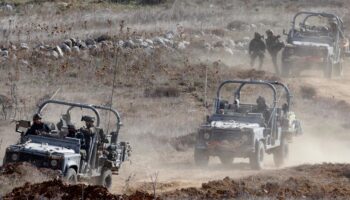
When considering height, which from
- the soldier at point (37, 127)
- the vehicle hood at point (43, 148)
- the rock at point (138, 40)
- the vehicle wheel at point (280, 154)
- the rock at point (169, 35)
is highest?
the rock at point (169, 35)

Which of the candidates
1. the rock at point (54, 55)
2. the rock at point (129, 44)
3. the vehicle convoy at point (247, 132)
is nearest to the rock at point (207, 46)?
the rock at point (129, 44)

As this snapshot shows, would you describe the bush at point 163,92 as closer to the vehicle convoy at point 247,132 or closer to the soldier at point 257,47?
the soldier at point 257,47

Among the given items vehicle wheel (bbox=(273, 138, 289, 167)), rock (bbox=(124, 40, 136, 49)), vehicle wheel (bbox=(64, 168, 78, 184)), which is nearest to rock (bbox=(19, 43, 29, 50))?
rock (bbox=(124, 40, 136, 49))

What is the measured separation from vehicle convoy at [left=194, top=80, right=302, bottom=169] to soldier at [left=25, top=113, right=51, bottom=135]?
4957mm

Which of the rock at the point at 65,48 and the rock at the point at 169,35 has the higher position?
the rock at the point at 169,35

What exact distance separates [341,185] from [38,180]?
548cm

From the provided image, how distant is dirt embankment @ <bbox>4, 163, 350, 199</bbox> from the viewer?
1340 centimetres

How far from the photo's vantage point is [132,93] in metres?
31.2

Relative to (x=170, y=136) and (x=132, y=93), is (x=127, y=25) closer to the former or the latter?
(x=132, y=93)

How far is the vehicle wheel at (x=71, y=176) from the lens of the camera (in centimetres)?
1578

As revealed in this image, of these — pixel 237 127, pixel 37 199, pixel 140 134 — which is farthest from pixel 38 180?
pixel 140 134

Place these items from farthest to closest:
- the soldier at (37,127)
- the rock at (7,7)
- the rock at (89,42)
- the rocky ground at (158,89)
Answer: the rock at (7,7), the rock at (89,42), the soldier at (37,127), the rocky ground at (158,89)

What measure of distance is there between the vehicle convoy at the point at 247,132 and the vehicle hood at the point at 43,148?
212 inches

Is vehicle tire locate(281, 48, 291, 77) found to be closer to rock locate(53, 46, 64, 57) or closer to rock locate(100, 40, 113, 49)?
rock locate(100, 40, 113, 49)
